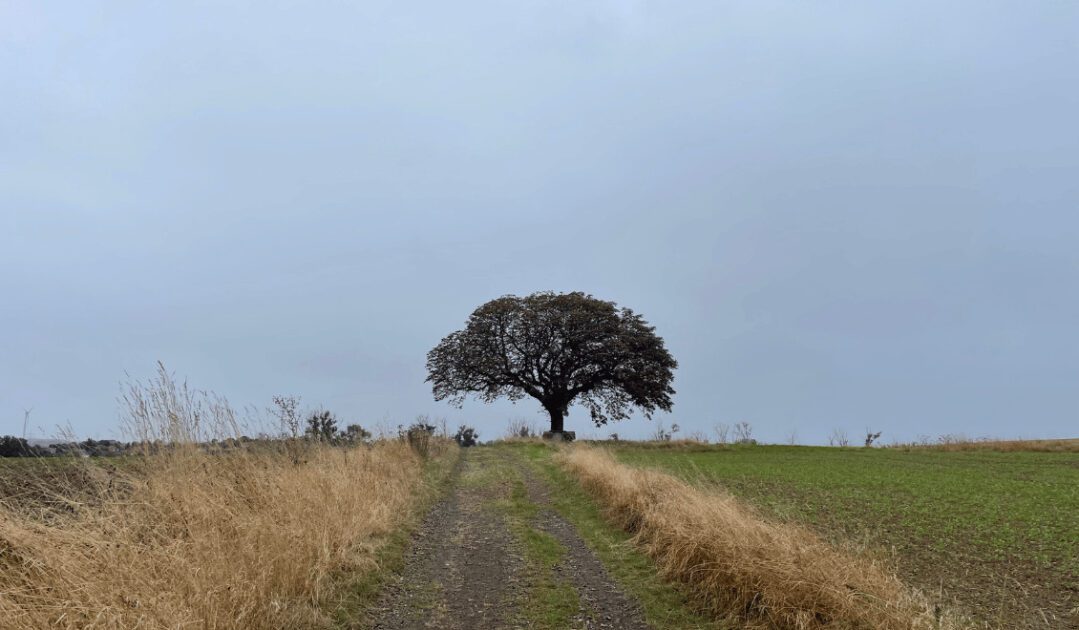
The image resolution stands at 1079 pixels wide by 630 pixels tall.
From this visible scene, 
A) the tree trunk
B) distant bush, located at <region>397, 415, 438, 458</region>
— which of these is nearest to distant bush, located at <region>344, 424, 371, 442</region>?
distant bush, located at <region>397, 415, 438, 458</region>

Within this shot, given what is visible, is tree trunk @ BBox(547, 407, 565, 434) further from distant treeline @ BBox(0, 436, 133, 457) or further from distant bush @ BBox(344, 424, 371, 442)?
distant treeline @ BBox(0, 436, 133, 457)

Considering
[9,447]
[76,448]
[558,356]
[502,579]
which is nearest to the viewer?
[76,448]

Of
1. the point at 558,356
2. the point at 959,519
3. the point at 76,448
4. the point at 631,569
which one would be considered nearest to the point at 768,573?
the point at 631,569

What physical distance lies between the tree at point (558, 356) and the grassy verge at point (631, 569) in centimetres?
2357

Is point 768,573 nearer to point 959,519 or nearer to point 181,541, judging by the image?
point 181,541

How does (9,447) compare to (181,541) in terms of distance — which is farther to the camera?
(9,447)

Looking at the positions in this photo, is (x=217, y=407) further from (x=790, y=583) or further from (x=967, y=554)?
(x=967, y=554)

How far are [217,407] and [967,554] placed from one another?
1053cm

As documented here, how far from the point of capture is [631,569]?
7770mm

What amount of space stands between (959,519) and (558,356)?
1128 inches

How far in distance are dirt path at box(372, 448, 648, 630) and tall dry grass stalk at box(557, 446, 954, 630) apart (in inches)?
36.4

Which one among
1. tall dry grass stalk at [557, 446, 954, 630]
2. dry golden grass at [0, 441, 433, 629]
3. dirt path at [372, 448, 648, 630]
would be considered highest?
dry golden grass at [0, 441, 433, 629]

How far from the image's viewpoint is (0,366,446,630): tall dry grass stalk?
14.5 feet

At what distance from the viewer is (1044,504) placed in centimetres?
1212
